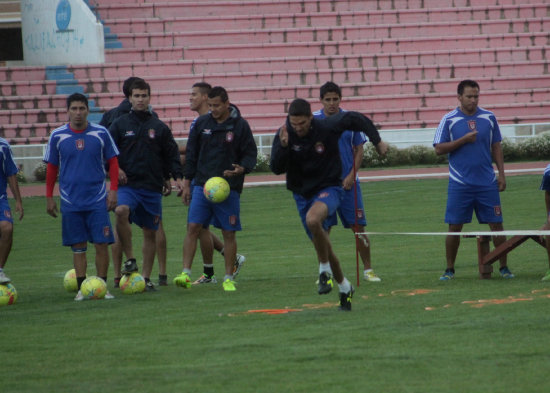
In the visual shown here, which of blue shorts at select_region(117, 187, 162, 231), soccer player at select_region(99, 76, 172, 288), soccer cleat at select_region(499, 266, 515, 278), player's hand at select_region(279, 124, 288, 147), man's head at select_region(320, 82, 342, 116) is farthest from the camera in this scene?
soccer player at select_region(99, 76, 172, 288)

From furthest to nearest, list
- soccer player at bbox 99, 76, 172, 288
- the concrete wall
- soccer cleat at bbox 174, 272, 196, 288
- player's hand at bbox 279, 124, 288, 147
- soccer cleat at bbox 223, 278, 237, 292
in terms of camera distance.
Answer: the concrete wall < soccer player at bbox 99, 76, 172, 288 < soccer cleat at bbox 174, 272, 196, 288 < soccer cleat at bbox 223, 278, 237, 292 < player's hand at bbox 279, 124, 288, 147

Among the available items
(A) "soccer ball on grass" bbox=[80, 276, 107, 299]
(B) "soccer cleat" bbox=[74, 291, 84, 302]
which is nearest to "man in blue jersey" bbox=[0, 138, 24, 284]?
(B) "soccer cleat" bbox=[74, 291, 84, 302]

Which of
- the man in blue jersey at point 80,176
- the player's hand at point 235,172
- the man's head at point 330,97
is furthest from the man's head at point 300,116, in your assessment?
the man in blue jersey at point 80,176

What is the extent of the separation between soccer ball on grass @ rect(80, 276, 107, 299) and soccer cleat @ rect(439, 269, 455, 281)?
11.3 feet

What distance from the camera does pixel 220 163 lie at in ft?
38.3

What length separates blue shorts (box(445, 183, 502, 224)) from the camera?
463 inches

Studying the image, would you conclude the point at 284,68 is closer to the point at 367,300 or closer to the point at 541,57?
the point at 541,57

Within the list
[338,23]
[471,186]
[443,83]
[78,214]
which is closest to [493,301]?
[471,186]

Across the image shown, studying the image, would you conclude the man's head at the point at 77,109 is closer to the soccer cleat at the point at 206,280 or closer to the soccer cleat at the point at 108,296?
the soccer cleat at the point at 108,296

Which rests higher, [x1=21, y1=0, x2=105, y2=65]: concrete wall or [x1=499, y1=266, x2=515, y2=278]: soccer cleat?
[x1=21, y1=0, x2=105, y2=65]: concrete wall

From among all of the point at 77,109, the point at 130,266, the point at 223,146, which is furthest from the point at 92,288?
the point at 223,146

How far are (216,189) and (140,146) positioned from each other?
1.11 metres

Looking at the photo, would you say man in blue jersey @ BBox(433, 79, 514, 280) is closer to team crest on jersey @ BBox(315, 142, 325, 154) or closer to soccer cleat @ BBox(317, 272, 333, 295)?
team crest on jersey @ BBox(315, 142, 325, 154)

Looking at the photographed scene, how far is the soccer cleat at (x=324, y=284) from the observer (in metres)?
9.35
